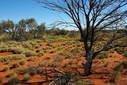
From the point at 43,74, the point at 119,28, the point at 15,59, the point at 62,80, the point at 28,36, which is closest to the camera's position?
the point at 62,80

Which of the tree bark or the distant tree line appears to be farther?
the distant tree line

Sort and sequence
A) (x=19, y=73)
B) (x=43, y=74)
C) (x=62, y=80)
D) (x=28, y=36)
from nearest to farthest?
(x=62, y=80), (x=43, y=74), (x=19, y=73), (x=28, y=36)

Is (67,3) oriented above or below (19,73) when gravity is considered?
above

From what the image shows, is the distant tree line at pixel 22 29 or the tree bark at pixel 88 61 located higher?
the distant tree line at pixel 22 29

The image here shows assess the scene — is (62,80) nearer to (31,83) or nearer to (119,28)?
(31,83)

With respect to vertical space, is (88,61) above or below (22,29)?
below

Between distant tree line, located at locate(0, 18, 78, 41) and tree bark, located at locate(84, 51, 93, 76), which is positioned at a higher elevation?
distant tree line, located at locate(0, 18, 78, 41)

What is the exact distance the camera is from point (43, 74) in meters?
9.84

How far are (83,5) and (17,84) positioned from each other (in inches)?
202

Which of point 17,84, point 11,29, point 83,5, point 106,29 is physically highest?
point 11,29

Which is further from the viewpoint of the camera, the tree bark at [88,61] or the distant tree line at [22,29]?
the distant tree line at [22,29]

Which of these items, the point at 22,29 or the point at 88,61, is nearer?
the point at 88,61

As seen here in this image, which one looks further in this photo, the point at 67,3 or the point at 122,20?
the point at 67,3

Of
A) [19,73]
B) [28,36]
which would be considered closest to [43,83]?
[19,73]
